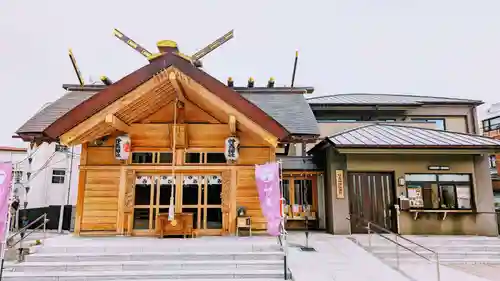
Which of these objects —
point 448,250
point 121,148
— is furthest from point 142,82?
point 448,250

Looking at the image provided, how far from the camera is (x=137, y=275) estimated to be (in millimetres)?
6098

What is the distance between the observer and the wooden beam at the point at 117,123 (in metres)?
7.27

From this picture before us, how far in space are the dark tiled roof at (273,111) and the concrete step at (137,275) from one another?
3.26 metres

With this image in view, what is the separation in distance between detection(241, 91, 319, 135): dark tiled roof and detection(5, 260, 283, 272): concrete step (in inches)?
126

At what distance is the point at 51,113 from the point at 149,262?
519 centimetres

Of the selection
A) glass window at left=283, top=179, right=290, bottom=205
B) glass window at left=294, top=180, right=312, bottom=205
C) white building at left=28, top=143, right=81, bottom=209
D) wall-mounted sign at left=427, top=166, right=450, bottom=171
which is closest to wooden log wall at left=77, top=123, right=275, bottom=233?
glass window at left=283, top=179, right=290, bottom=205

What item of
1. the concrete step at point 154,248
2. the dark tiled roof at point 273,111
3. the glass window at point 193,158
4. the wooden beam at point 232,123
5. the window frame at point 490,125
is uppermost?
the window frame at point 490,125

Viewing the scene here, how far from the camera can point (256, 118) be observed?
7262mm

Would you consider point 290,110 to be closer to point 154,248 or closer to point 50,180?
point 154,248

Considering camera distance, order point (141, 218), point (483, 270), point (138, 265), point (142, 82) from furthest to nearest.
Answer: point (141, 218) < point (483, 270) < point (142, 82) < point (138, 265)

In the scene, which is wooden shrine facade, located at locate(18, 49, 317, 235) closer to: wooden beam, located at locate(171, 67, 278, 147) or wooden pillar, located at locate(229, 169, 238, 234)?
wooden pillar, located at locate(229, 169, 238, 234)

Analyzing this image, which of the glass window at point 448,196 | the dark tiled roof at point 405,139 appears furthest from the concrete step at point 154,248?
the glass window at point 448,196

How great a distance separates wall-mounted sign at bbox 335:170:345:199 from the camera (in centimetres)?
1100

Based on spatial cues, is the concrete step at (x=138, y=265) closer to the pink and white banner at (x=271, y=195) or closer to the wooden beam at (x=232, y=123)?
the pink and white banner at (x=271, y=195)
